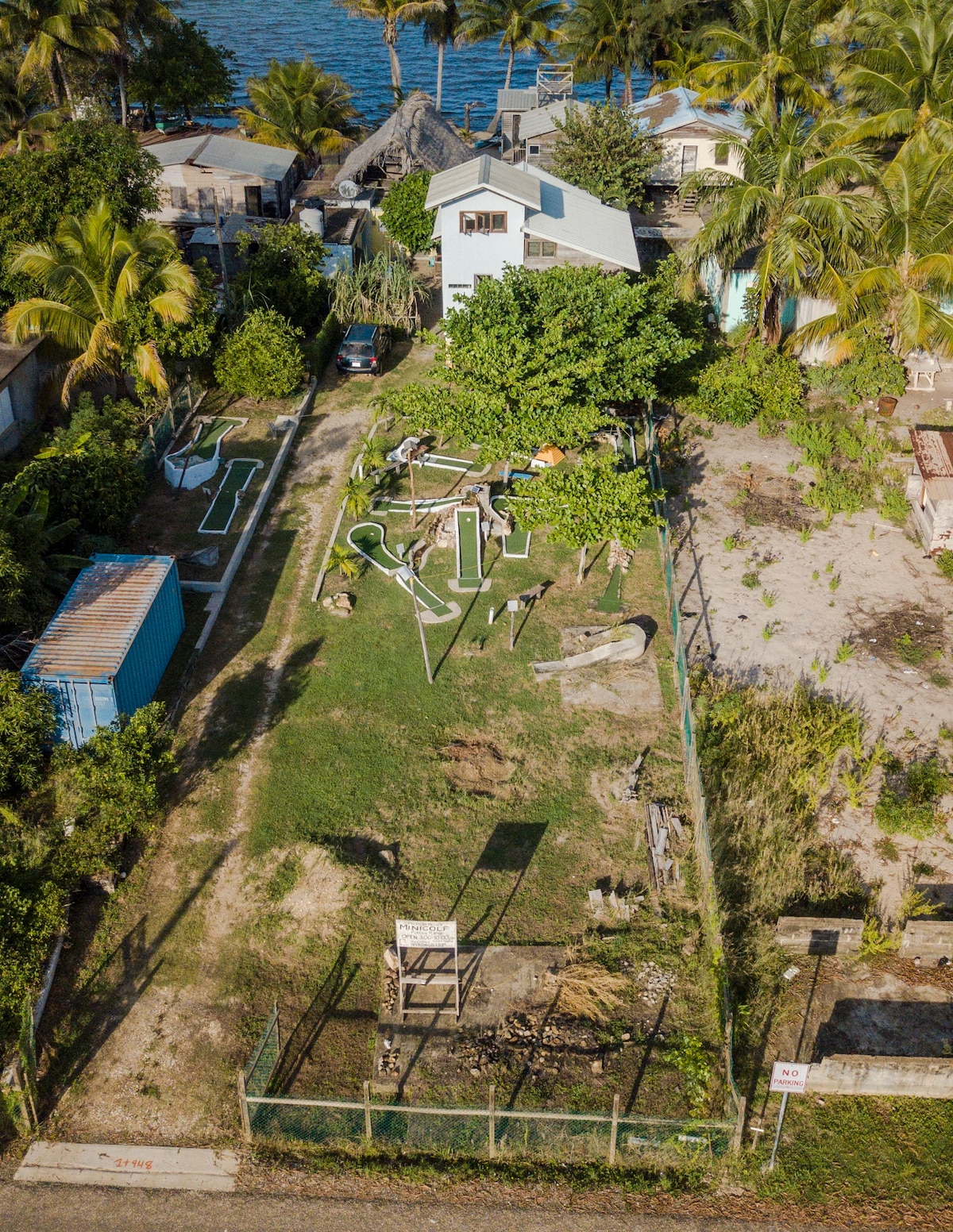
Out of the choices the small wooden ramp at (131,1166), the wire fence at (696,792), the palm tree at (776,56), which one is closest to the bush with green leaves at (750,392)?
the wire fence at (696,792)

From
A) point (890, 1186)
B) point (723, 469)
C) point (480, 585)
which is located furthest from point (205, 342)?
point (890, 1186)

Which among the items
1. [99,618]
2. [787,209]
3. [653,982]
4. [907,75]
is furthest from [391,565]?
[907,75]

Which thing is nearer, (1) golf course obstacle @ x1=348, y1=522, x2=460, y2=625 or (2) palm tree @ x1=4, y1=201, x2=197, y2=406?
(1) golf course obstacle @ x1=348, y1=522, x2=460, y2=625

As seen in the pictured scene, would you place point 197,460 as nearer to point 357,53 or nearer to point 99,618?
point 99,618

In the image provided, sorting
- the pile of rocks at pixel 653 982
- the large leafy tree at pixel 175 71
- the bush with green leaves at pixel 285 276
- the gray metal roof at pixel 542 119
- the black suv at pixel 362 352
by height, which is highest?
the large leafy tree at pixel 175 71

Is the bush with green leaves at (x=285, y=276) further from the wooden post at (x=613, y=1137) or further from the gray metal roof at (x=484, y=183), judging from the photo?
the wooden post at (x=613, y=1137)

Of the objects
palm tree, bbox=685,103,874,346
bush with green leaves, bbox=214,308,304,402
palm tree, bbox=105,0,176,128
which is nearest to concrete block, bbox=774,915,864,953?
palm tree, bbox=685,103,874,346

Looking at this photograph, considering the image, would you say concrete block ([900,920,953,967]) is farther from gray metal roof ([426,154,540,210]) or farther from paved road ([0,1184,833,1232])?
gray metal roof ([426,154,540,210])
